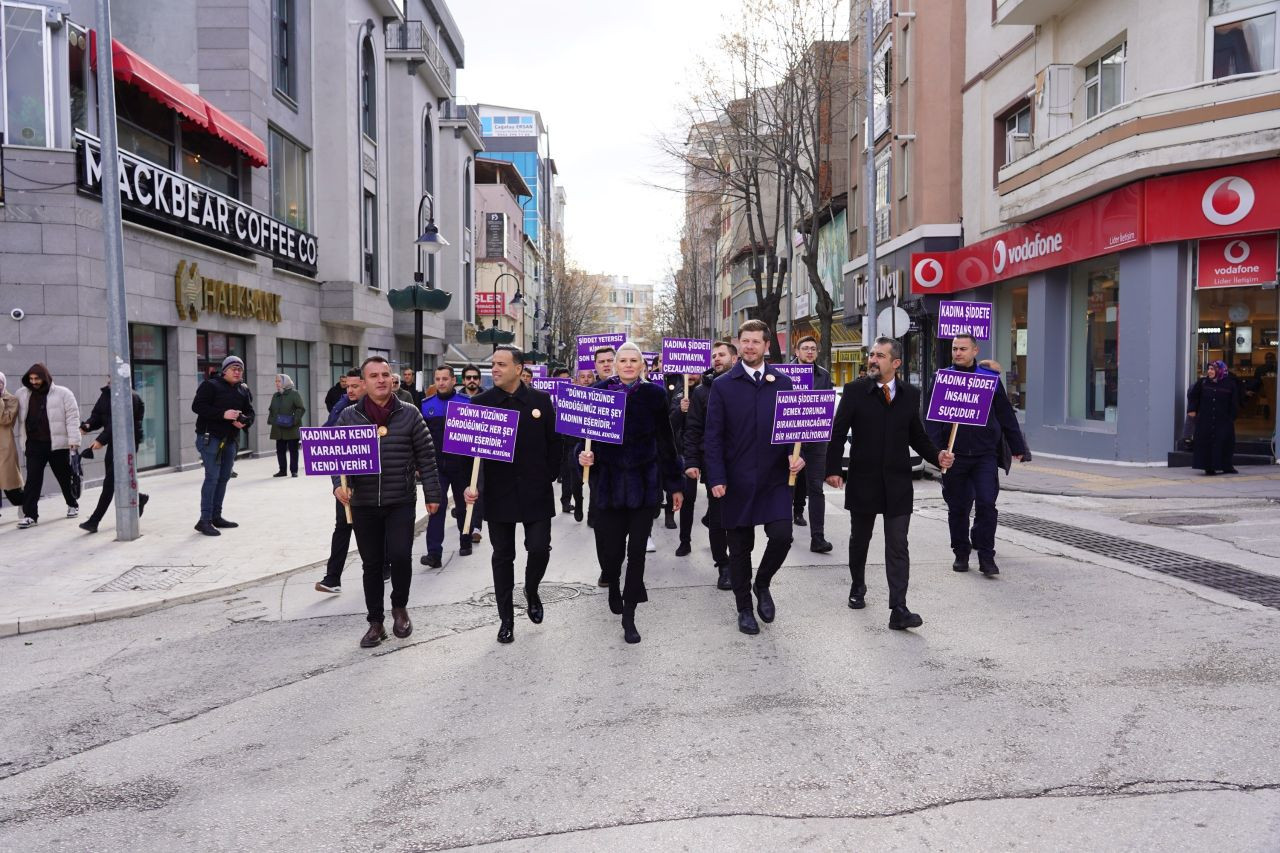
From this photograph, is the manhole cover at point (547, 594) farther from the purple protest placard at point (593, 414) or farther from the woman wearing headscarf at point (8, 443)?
the woman wearing headscarf at point (8, 443)

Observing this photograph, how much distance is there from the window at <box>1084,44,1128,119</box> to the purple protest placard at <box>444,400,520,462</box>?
600 inches

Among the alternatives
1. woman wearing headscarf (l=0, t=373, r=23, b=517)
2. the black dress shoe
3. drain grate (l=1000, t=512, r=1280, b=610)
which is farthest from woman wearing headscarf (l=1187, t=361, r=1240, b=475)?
woman wearing headscarf (l=0, t=373, r=23, b=517)

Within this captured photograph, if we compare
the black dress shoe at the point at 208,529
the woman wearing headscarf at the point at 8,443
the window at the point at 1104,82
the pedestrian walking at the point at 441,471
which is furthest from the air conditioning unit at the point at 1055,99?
the woman wearing headscarf at the point at 8,443

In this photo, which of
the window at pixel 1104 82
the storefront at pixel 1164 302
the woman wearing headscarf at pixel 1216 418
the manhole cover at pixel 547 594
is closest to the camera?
the manhole cover at pixel 547 594

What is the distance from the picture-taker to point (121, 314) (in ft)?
33.9

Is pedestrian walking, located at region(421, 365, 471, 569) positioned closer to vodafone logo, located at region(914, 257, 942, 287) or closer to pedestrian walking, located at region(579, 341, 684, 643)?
pedestrian walking, located at region(579, 341, 684, 643)

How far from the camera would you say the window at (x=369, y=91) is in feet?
98.3

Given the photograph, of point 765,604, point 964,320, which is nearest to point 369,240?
point 964,320

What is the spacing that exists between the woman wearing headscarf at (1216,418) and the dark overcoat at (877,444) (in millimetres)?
10307

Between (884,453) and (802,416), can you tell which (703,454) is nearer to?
(802,416)

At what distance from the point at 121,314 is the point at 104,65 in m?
2.62

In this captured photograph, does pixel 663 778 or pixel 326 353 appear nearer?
pixel 663 778

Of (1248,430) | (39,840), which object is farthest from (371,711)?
(1248,430)

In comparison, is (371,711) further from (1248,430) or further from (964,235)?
(964,235)
